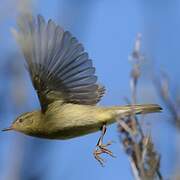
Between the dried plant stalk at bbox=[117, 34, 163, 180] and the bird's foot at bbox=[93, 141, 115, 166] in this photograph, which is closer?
the dried plant stalk at bbox=[117, 34, 163, 180]

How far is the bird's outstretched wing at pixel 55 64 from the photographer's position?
2.90 meters

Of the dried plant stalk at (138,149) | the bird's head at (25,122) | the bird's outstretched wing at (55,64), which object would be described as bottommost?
the dried plant stalk at (138,149)

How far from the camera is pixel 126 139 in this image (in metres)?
1.68

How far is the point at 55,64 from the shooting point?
3227 millimetres

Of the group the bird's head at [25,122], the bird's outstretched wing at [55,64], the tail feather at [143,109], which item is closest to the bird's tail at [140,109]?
the tail feather at [143,109]

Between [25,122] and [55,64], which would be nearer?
[55,64]

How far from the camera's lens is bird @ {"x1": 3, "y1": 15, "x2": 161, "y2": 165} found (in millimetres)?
2926

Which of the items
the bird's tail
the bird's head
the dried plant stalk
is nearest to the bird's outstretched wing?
the bird's head

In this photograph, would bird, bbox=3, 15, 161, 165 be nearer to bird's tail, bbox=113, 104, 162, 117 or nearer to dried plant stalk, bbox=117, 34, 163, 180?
bird's tail, bbox=113, 104, 162, 117

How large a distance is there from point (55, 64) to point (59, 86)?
0.22 m

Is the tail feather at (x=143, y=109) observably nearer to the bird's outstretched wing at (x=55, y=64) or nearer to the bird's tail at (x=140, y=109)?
the bird's tail at (x=140, y=109)

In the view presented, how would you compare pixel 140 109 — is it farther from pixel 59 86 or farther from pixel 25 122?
pixel 25 122

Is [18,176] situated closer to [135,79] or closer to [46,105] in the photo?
[135,79]

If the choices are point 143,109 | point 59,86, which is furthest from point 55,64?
point 143,109
